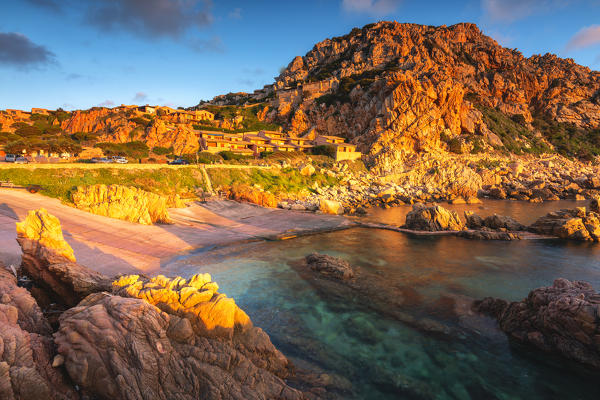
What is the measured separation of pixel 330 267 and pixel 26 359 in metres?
Result: 14.1

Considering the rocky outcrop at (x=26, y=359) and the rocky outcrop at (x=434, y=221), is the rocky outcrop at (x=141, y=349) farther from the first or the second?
the rocky outcrop at (x=434, y=221)

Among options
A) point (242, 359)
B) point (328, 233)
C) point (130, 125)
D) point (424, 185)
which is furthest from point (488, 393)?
point (130, 125)

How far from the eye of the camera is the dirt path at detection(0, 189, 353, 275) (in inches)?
580

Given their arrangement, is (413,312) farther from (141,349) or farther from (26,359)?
(26,359)

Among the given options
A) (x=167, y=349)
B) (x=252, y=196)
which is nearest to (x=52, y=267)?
(x=167, y=349)

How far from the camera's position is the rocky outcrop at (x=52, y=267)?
31.0 feet

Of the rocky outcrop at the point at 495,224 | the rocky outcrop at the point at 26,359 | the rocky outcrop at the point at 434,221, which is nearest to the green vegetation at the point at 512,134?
the rocky outcrop at the point at 495,224

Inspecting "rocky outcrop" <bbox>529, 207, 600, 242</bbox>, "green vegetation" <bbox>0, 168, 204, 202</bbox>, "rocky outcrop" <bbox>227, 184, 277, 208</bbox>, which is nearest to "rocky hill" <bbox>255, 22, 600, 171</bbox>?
"rocky outcrop" <bbox>529, 207, 600, 242</bbox>

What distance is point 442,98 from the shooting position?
70.2 meters

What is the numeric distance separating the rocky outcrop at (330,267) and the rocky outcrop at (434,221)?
14059mm

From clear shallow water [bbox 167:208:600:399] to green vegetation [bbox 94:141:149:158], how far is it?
48.5 meters

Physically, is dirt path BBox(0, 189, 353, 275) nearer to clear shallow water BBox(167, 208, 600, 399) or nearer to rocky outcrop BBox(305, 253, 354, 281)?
clear shallow water BBox(167, 208, 600, 399)

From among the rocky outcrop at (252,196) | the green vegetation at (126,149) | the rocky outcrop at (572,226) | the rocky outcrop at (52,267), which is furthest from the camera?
the green vegetation at (126,149)

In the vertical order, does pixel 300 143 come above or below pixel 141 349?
above
